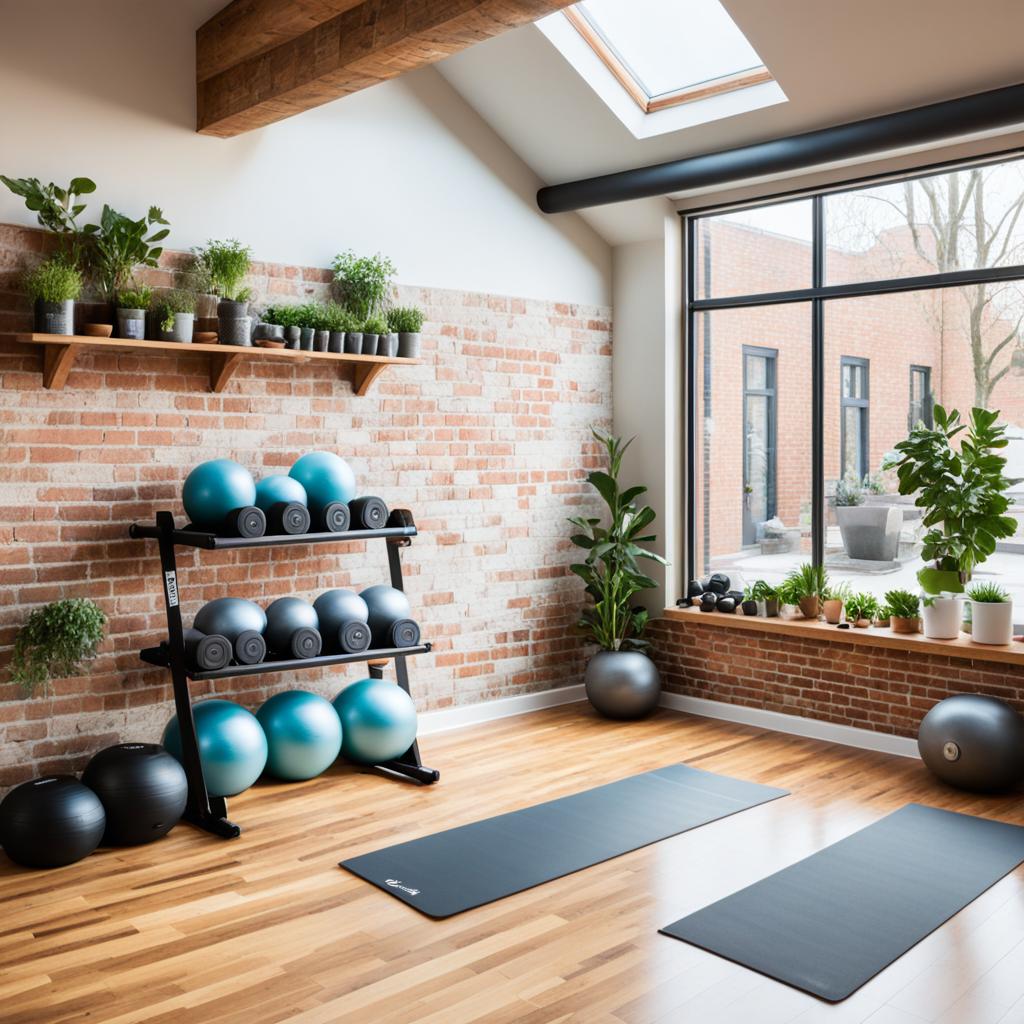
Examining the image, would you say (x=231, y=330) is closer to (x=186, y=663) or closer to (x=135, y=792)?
(x=186, y=663)

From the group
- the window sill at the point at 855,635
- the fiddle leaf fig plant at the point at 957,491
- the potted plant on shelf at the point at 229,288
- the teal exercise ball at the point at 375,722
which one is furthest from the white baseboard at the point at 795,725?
the potted plant on shelf at the point at 229,288

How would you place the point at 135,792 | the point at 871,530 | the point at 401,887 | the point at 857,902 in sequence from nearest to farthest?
the point at 857,902, the point at 401,887, the point at 135,792, the point at 871,530

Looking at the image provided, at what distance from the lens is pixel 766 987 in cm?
329

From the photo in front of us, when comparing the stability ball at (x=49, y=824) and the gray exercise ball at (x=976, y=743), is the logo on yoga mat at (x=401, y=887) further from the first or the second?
the gray exercise ball at (x=976, y=743)

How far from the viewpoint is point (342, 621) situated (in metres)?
5.23

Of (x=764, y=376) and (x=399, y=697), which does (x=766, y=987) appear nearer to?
(x=399, y=697)

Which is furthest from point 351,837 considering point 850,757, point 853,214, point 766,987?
point 853,214

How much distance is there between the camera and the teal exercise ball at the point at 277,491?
16.6 ft

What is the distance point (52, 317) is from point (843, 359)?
4.24m

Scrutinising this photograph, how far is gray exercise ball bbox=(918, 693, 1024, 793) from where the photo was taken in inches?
196

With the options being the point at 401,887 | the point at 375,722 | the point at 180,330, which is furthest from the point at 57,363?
the point at 401,887

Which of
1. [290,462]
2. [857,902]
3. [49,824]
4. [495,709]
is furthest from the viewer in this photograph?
[495,709]

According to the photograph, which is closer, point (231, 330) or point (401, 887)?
point (401, 887)

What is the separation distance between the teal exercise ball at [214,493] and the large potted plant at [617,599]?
2501mm
